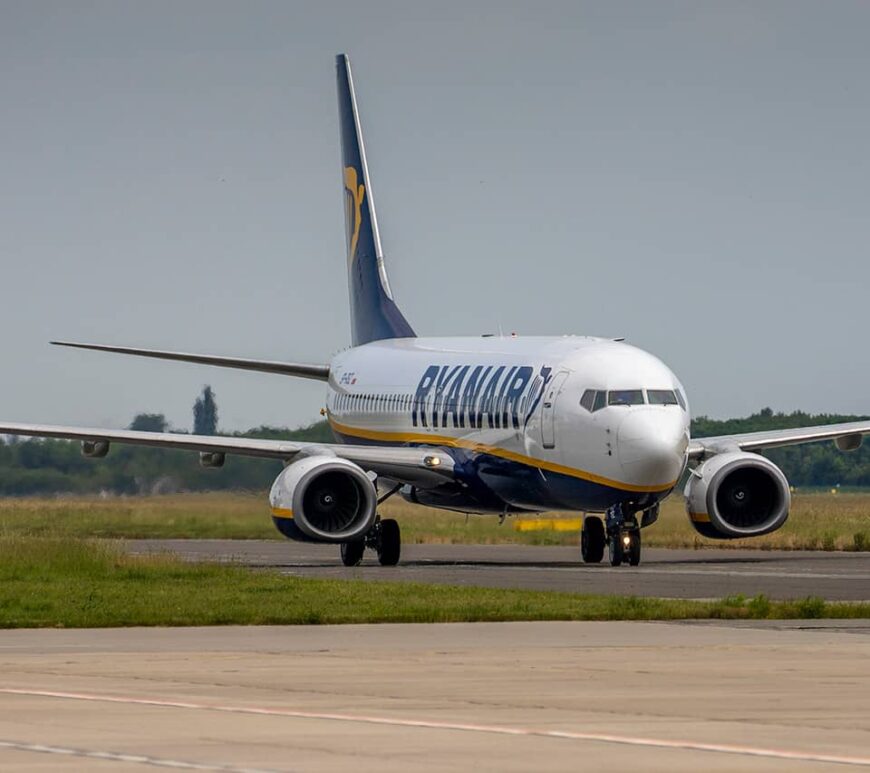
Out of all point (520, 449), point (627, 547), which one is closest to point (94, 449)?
point (520, 449)

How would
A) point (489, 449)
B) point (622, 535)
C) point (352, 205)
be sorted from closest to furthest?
point (622, 535), point (489, 449), point (352, 205)

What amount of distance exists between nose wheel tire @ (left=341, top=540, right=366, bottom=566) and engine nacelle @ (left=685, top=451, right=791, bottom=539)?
5.58m

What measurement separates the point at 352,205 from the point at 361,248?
1398 mm

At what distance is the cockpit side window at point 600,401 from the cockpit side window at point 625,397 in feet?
0.22

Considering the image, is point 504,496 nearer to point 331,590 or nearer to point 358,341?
point 331,590

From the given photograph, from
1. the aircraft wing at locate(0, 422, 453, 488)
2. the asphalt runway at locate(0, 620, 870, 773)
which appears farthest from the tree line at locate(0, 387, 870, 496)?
the asphalt runway at locate(0, 620, 870, 773)

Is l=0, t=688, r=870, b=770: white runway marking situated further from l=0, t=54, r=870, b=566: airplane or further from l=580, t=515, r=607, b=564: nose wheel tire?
l=580, t=515, r=607, b=564: nose wheel tire

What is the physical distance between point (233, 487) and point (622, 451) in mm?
23389

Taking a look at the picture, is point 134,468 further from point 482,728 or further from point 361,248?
point 482,728

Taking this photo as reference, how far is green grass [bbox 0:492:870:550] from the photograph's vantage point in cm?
4800

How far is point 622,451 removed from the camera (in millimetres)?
35250

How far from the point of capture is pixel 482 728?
45.6 ft

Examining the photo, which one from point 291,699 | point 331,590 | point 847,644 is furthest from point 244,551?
point 291,699

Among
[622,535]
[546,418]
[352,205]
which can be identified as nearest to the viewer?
[622,535]
